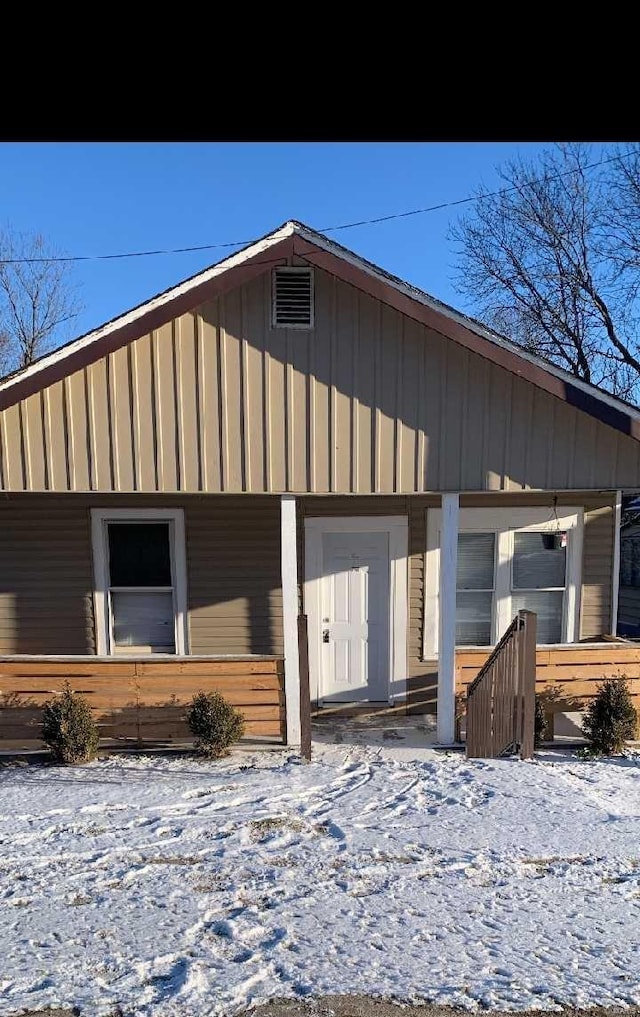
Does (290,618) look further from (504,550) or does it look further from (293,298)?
(293,298)

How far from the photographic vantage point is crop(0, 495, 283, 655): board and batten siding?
6.37 metres

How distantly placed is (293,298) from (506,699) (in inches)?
162

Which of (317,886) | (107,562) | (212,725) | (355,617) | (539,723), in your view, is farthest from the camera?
(355,617)

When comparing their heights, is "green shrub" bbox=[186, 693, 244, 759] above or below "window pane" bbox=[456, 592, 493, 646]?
below

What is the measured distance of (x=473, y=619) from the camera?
667 cm

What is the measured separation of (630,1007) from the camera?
232 cm

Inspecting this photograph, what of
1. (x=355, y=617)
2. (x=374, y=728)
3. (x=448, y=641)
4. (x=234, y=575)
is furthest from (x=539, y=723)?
(x=234, y=575)

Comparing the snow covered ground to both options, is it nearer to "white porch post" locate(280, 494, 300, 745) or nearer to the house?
"white porch post" locate(280, 494, 300, 745)

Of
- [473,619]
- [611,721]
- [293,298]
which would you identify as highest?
[293,298]

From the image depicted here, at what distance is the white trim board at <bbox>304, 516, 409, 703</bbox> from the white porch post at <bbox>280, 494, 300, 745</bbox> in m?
1.13

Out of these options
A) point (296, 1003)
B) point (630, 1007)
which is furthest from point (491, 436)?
point (296, 1003)

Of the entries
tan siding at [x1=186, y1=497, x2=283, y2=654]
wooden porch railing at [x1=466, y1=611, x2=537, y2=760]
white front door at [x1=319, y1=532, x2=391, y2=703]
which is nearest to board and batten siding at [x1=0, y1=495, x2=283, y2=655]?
tan siding at [x1=186, y1=497, x2=283, y2=654]

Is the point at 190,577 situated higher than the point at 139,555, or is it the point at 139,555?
the point at 139,555
